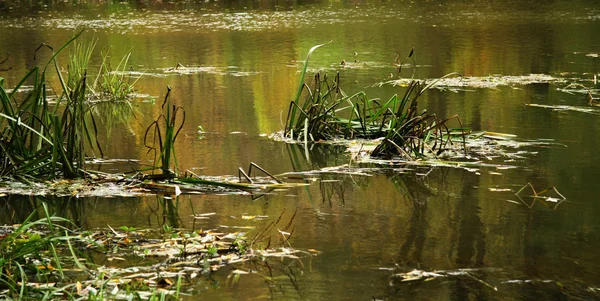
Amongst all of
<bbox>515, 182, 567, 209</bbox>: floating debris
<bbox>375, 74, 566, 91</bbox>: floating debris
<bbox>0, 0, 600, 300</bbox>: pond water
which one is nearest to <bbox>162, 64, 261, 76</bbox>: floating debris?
<bbox>0, 0, 600, 300</bbox>: pond water

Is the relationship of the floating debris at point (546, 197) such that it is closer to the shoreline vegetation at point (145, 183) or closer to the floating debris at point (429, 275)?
the shoreline vegetation at point (145, 183)

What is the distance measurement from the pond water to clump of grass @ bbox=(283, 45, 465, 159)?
0.87 feet

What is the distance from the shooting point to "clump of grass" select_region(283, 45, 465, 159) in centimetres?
796

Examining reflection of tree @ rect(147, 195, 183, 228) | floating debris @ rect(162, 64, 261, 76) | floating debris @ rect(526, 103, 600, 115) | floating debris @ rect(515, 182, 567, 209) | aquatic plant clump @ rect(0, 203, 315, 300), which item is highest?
aquatic plant clump @ rect(0, 203, 315, 300)

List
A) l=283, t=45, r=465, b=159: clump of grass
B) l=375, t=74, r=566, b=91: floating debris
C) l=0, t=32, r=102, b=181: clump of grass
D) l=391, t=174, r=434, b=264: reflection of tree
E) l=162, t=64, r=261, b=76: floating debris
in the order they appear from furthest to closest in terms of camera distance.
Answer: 1. l=162, t=64, r=261, b=76: floating debris
2. l=375, t=74, r=566, b=91: floating debris
3. l=283, t=45, r=465, b=159: clump of grass
4. l=0, t=32, r=102, b=181: clump of grass
5. l=391, t=174, r=434, b=264: reflection of tree

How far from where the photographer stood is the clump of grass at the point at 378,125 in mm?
7961

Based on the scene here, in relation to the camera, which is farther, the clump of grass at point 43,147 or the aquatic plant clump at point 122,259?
the clump of grass at point 43,147

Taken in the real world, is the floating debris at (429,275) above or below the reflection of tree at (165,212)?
above

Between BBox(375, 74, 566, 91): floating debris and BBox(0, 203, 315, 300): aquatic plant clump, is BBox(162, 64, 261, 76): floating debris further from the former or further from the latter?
BBox(0, 203, 315, 300): aquatic plant clump

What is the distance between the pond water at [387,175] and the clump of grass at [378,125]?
26cm

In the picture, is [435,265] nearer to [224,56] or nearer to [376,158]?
[376,158]

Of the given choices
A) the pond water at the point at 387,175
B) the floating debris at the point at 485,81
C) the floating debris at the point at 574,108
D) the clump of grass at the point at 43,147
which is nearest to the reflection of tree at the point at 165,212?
the pond water at the point at 387,175

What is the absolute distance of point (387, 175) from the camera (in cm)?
754

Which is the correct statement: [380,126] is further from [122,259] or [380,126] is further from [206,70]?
[206,70]
